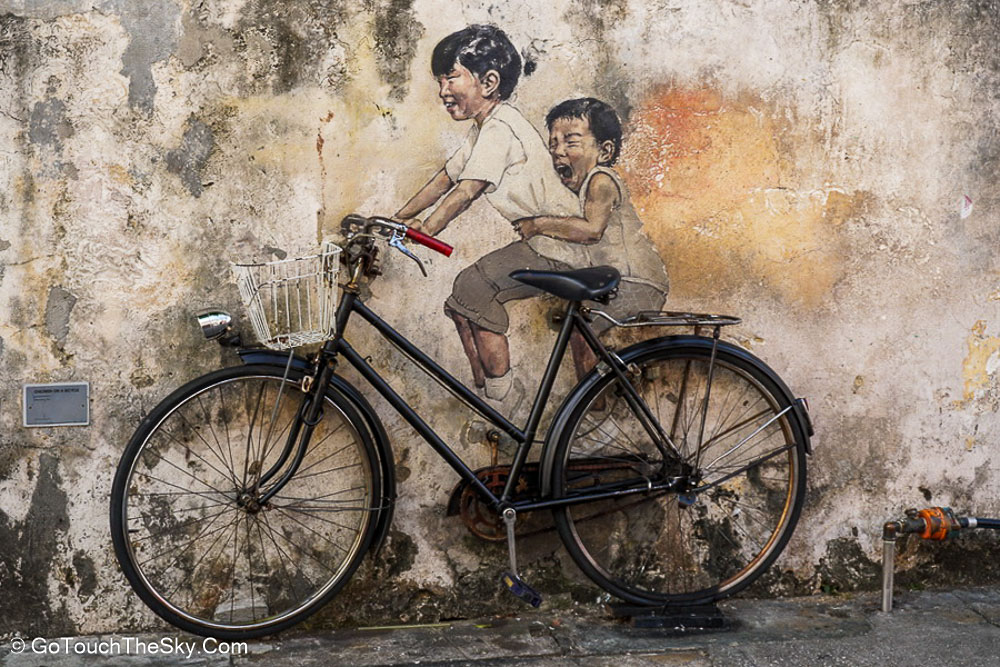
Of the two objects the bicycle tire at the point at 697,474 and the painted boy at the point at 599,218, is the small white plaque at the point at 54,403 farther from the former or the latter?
the bicycle tire at the point at 697,474

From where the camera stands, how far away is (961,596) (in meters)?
4.55

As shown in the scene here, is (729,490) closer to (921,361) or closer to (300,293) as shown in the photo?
(921,361)

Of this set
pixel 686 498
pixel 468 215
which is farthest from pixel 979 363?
pixel 468 215

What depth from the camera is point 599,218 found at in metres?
4.34

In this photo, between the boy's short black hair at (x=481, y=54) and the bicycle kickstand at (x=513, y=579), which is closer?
the bicycle kickstand at (x=513, y=579)

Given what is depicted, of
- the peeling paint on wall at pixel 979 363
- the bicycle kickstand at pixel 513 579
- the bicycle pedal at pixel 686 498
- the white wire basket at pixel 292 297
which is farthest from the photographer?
the peeling paint on wall at pixel 979 363

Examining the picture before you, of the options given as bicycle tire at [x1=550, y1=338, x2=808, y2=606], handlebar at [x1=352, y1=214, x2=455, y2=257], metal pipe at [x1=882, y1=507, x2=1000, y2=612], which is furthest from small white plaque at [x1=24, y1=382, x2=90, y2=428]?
metal pipe at [x1=882, y1=507, x2=1000, y2=612]

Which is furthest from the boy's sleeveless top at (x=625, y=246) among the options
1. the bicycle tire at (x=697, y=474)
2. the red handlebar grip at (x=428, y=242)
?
the red handlebar grip at (x=428, y=242)

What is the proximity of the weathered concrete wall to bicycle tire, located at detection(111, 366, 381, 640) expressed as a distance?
0.54 feet

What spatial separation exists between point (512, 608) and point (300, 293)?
1.63 m

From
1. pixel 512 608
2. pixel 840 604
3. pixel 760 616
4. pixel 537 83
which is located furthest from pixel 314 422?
pixel 840 604

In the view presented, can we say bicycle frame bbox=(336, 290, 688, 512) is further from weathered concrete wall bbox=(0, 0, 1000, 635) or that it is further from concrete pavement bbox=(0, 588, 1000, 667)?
concrete pavement bbox=(0, 588, 1000, 667)

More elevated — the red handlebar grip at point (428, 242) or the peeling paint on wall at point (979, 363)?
the red handlebar grip at point (428, 242)

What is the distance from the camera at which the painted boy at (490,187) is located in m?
4.24
